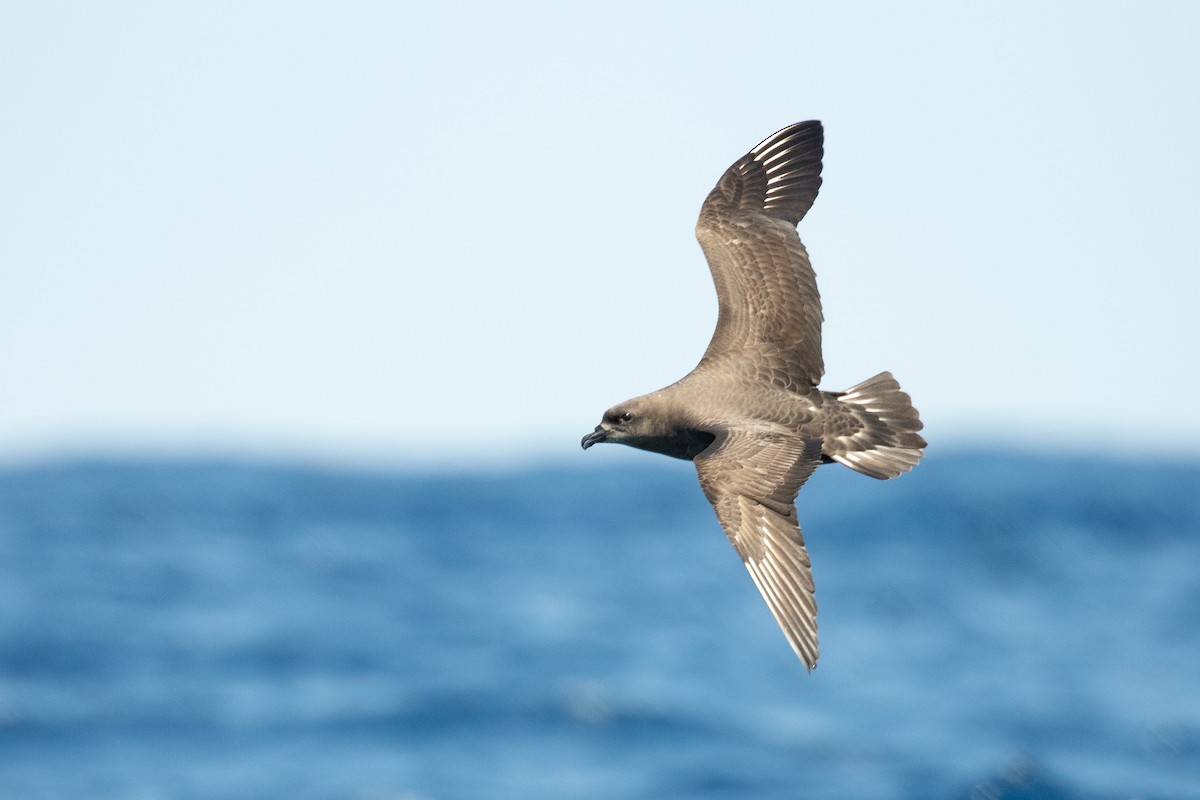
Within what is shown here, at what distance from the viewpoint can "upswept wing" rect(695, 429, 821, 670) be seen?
8.61 metres

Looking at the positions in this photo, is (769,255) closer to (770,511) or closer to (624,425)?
(624,425)

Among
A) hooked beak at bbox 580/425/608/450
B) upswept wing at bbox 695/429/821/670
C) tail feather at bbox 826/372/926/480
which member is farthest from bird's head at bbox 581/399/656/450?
tail feather at bbox 826/372/926/480

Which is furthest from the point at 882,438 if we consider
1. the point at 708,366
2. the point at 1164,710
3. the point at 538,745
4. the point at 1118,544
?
the point at 1118,544

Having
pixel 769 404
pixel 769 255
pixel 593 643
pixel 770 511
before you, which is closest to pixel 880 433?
pixel 769 404

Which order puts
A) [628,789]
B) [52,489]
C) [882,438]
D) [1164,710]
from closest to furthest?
[882,438]
[628,789]
[1164,710]
[52,489]

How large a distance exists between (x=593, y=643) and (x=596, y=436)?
53.7 meters

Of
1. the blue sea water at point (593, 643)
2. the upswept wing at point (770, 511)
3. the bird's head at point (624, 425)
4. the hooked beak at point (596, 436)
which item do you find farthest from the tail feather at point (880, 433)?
the blue sea water at point (593, 643)

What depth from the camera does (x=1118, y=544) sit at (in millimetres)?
75875

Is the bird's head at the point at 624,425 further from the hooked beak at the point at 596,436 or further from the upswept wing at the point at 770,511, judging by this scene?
the upswept wing at the point at 770,511

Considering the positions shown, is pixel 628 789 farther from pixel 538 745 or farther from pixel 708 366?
pixel 708 366

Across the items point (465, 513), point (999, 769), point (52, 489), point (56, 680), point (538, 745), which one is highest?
point (52, 489)

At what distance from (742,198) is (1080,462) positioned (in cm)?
9801

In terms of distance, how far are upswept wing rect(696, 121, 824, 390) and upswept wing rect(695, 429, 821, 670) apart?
976 mm

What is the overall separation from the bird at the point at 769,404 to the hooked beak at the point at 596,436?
0.04ft
